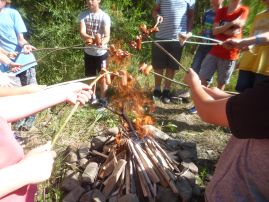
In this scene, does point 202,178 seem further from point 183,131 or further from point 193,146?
point 183,131

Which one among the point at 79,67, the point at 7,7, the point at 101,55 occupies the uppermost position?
the point at 7,7

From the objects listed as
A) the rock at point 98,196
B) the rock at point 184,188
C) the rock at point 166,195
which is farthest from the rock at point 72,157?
the rock at point 184,188

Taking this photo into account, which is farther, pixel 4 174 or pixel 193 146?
pixel 193 146

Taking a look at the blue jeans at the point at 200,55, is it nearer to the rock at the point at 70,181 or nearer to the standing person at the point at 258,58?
the standing person at the point at 258,58

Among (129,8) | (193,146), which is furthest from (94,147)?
(129,8)

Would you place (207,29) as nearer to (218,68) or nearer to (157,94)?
(218,68)

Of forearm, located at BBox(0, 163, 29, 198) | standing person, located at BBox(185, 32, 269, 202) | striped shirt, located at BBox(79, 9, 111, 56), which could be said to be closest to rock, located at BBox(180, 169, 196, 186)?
standing person, located at BBox(185, 32, 269, 202)

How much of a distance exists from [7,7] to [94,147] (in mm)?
2102

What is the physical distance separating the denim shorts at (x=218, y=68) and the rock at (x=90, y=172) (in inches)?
85.4

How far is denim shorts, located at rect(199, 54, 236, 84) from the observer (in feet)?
14.3

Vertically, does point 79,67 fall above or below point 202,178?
above

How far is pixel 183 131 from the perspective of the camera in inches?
168

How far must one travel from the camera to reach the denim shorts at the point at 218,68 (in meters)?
4.34

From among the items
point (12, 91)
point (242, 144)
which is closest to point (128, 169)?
point (12, 91)
